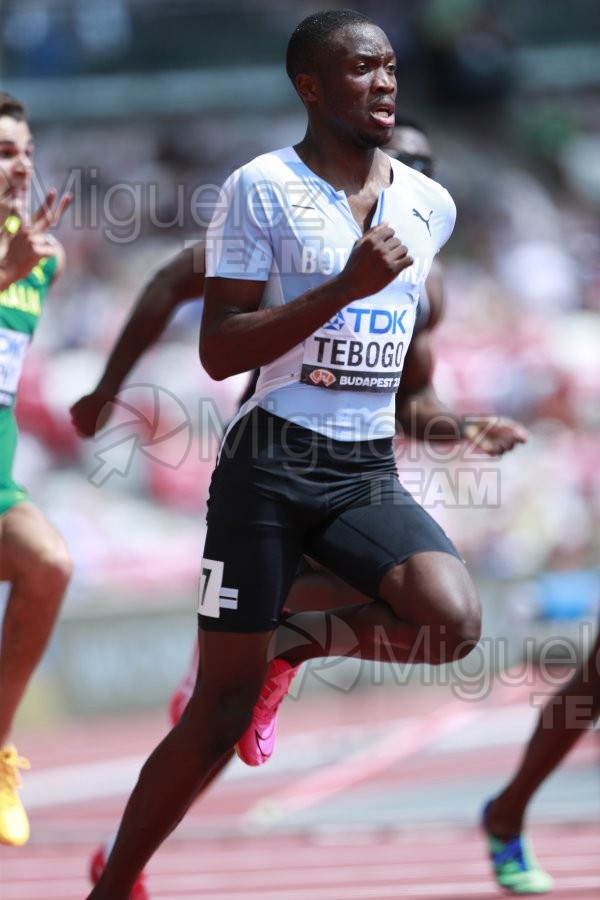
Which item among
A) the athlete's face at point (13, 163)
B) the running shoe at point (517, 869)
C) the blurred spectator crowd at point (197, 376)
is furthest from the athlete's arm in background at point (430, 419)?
the blurred spectator crowd at point (197, 376)

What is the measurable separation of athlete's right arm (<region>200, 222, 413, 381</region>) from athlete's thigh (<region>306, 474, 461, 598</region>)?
0.48 metres

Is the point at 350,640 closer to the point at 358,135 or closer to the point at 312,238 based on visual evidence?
the point at 312,238

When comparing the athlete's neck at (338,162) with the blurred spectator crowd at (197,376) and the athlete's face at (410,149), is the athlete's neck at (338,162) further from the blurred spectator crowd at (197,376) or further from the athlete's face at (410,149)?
the blurred spectator crowd at (197,376)

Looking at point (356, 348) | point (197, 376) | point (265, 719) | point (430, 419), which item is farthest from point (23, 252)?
point (197, 376)

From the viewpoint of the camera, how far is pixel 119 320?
1420 cm

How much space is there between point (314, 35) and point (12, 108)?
169 centimetres

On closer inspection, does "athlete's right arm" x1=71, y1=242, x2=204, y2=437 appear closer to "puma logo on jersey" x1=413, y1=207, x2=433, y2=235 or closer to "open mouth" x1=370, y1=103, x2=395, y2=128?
"puma logo on jersey" x1=413, y1=207, x2=433, y2=235

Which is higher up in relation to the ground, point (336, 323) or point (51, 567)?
point (336, 323)

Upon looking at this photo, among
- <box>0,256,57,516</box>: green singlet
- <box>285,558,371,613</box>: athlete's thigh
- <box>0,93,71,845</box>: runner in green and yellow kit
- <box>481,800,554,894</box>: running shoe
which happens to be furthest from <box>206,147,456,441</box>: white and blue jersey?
<box>481,800,554,894</box>: running shoe

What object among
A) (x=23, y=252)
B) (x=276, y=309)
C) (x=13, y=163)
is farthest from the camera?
(x=13, y=163)

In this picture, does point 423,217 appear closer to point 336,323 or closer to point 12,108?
point 336,323

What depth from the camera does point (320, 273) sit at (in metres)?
3.89

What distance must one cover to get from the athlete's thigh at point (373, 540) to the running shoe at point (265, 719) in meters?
0.34

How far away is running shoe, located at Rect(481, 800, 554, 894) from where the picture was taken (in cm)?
536
